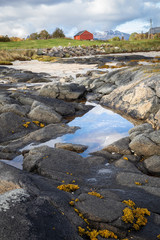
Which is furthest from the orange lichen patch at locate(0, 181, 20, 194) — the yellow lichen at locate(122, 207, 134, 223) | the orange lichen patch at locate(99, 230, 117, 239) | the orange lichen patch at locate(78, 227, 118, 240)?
the yellow lichen at locate(122, 207, 134, 223)

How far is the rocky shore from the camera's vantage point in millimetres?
4801

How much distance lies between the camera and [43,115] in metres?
15.1

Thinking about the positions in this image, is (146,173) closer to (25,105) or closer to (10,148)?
(10,148)

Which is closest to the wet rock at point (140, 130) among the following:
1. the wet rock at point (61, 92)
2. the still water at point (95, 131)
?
the still water at point (95, 131)


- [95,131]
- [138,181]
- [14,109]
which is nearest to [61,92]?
[14,109]

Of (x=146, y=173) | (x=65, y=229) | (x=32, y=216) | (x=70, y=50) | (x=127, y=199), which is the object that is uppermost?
(x=70, y=50)

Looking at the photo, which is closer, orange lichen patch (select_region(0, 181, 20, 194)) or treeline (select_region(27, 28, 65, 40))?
orange lichen patch (select_region(0, 181, 20, 194))

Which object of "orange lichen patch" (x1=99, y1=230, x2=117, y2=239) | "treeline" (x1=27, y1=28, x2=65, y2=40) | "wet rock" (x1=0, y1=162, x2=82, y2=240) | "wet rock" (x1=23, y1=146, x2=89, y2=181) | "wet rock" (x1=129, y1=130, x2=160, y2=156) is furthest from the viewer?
"treeline" (x1=27, y1=28, x2=65, y2=40)

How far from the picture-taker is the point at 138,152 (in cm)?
1049

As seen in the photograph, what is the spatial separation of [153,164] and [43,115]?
835 centimetres

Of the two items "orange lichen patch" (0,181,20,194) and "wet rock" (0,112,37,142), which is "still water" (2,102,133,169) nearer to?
"wet rock" (0,112,37,142)

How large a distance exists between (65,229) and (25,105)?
525 inches

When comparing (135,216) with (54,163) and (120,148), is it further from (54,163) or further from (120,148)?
(120,148)

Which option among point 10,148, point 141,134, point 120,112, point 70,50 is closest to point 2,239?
point 10,148
